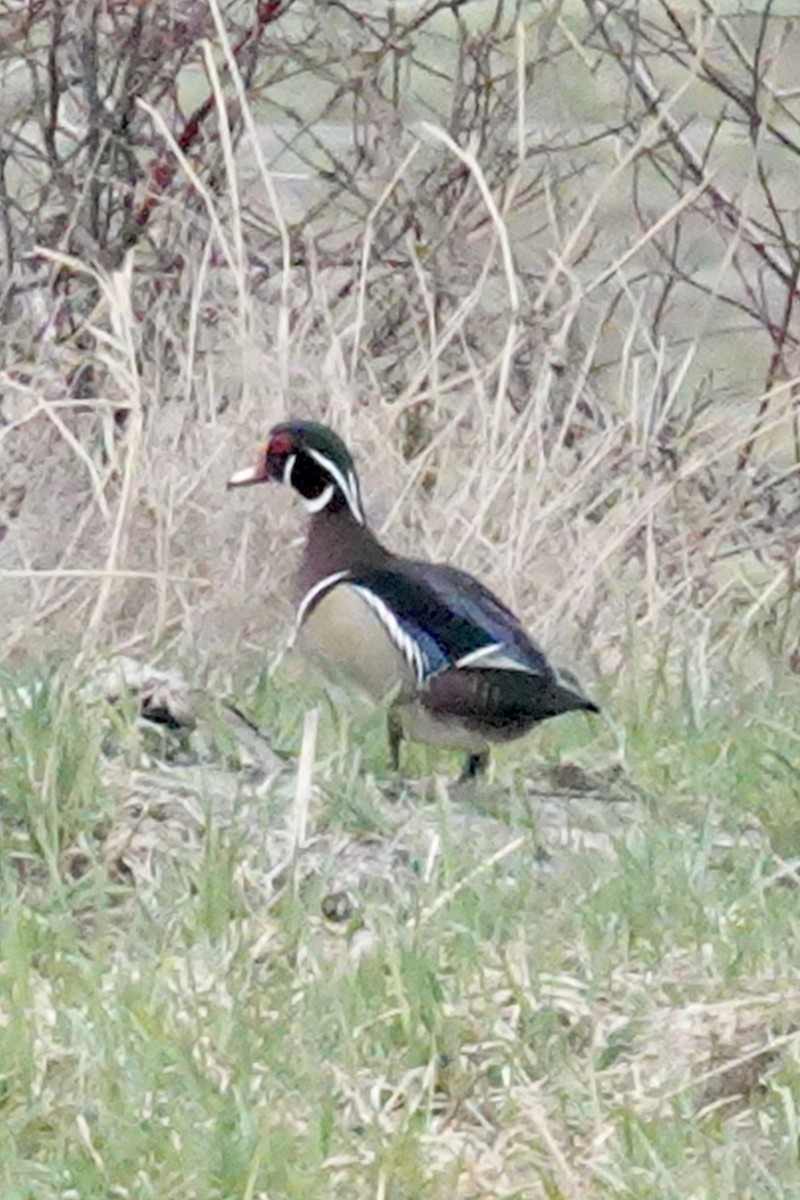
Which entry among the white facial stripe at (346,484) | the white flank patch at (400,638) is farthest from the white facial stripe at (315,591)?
the white facial stripe at (346,484)

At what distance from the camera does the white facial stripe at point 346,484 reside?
622 cm

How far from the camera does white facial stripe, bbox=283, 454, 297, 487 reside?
6.33 metres

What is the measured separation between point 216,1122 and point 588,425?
16.7 ft

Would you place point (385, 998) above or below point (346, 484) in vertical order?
below

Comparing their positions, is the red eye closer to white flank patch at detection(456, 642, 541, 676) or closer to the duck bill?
the duck bill

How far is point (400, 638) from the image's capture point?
5.73 m

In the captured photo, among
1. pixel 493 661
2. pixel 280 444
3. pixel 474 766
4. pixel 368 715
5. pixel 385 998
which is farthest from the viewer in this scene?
pixel 280 444

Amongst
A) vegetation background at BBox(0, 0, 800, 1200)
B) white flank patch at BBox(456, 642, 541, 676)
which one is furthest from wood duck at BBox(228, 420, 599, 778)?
vegetation background at BBox(0, 0, 800, 1200)

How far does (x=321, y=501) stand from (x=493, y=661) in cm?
74

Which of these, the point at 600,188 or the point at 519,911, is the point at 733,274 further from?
the point at 519,911

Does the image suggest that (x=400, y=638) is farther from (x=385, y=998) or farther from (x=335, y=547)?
(x=385, y=998)

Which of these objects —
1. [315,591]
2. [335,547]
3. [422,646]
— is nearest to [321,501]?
[335,547]

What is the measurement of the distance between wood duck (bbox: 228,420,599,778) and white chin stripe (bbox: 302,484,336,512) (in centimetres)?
3

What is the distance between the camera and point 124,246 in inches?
362
